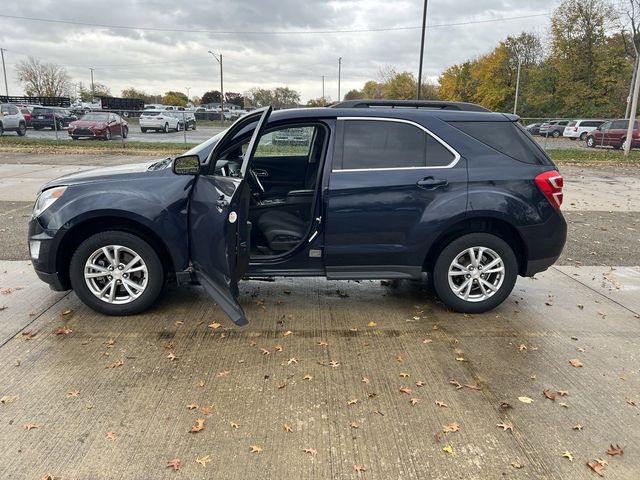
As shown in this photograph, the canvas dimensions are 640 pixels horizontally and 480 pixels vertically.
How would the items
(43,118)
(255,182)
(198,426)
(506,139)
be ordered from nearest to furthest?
(198,426)
(506,139)
(255,182)
(43,118)

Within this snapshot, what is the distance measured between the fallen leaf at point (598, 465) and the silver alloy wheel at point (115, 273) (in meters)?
3.42

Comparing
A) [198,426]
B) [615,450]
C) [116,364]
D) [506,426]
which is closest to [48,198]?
[116,364]

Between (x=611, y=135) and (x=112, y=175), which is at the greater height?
(x=611, y=135)

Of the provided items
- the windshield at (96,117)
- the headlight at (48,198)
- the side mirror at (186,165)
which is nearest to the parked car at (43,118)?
the windshield at (96,117)

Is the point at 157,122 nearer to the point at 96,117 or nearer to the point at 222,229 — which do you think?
the point at 96,117

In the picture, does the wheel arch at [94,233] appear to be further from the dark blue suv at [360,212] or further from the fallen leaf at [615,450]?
the fallen leaf at [615,450]

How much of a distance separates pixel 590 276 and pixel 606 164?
17304 mm

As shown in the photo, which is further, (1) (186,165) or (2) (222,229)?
(1) (186,165)

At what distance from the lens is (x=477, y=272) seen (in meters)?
4.51

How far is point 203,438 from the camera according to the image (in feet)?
9.18

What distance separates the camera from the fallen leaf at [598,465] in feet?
8.50

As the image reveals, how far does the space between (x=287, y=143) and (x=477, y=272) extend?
252 centimetres

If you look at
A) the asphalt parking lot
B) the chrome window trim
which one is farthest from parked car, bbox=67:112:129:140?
the chrome window trim

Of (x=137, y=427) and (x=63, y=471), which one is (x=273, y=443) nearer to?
(x=137, y=427)
